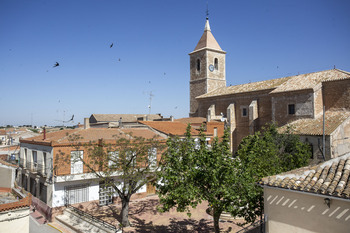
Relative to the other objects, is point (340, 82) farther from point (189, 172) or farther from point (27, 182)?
point (27, 182)

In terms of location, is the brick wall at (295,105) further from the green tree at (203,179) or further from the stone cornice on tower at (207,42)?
the stone cornice on tower at (207,42)

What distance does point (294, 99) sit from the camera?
25.9 m

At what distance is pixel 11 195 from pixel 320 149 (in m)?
21.0

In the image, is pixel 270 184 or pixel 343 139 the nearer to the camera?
pixel 270 184

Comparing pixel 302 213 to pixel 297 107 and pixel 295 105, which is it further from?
pixel 295 105

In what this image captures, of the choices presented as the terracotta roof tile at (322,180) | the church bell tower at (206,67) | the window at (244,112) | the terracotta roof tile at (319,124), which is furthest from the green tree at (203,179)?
the church bell tower at (206,67)

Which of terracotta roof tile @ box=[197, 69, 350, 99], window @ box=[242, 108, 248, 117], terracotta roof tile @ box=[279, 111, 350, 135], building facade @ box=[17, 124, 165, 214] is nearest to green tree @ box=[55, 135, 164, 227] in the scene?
building facade @ box=[17, 124, 165, 214]

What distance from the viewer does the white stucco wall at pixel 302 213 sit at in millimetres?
6788

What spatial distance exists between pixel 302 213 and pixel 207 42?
132ft

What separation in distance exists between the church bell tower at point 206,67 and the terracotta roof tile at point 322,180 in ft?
112

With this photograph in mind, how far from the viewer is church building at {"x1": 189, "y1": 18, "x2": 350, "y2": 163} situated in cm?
2033

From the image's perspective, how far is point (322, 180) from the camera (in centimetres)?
755

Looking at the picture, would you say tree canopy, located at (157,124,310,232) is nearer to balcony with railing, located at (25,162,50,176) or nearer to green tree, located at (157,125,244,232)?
green tree, located at (157,125,244,232)

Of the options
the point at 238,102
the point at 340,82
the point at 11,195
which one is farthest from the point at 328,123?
the point at 11,195
